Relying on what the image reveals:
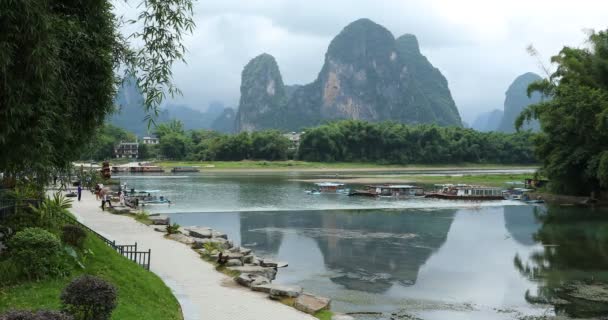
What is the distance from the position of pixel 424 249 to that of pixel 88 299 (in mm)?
21143

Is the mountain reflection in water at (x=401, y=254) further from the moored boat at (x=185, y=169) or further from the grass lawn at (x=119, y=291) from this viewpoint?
the moored boat at (x=185, y=169)

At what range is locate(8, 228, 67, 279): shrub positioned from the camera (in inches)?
446

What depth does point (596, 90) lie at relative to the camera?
1865 inches

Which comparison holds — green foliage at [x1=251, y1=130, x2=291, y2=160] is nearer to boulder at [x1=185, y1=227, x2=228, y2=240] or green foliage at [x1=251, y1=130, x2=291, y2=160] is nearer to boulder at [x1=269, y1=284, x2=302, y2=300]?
boulder at [x1=185, y1=227, x2=228, y2=240]

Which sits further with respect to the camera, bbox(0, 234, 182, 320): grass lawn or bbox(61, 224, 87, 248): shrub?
bbox(61, 224, 87, 248): shrub

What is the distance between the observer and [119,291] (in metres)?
11.8

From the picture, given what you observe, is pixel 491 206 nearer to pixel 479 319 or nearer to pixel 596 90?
pixel 596 90

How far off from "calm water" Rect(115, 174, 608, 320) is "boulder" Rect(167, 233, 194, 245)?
3.77 meters

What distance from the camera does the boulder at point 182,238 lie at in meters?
21.8

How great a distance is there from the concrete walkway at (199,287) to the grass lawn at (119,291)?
0.62 m

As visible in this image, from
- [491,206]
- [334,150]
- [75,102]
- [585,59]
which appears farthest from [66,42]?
[334,150]

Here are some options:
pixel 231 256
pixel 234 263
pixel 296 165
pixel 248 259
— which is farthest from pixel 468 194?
pixel 296 165

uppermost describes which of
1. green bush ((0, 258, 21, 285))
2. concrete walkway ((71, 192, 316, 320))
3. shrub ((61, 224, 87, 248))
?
shrub ((61, 224, 87, 248))

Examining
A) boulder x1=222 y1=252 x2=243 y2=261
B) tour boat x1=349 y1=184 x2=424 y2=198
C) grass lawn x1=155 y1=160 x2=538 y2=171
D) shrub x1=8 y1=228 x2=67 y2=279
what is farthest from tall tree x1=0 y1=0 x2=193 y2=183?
grass lawn x1=155 y1=160 x2=538 y2=171
